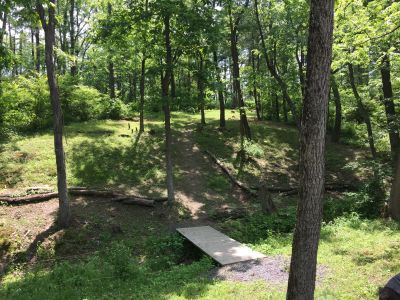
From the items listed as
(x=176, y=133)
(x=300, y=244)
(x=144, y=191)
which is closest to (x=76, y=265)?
(x=144, y=191)

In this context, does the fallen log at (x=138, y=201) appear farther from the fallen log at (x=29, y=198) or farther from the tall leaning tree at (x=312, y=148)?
the tall leaning tree at (x=312, y=148)

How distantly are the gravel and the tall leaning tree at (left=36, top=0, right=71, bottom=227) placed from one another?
5739 millimetres

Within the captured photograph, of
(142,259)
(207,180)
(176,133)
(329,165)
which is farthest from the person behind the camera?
(176,133)

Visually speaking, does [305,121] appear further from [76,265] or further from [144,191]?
[144,191]

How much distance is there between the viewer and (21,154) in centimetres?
1603

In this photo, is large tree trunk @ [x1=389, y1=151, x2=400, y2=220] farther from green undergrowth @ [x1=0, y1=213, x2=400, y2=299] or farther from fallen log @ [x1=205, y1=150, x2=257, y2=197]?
fallen log @ [x1=205, y1=150, x2=257, y2=197]

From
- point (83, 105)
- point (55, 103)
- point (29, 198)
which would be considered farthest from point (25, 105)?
point (55, 103)

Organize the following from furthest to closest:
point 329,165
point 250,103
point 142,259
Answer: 1. point 250,103
2. point 329,165
3. point 142,259

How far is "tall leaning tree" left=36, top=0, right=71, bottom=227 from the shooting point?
10859mm

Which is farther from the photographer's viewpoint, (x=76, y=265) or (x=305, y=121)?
(x=76, y=265)

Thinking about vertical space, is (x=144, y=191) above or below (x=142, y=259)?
above

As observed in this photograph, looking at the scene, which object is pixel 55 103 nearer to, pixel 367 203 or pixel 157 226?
pixel 157 226

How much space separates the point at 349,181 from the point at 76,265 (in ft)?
46.6

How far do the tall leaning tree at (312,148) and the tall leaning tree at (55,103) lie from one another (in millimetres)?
8847
